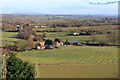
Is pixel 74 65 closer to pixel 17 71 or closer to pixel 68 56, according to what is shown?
pixel 68 56

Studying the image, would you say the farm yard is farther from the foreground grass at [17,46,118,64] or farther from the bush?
the bush

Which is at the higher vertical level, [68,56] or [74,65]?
[68,56]

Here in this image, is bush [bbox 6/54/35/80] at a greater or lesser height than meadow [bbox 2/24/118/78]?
greater

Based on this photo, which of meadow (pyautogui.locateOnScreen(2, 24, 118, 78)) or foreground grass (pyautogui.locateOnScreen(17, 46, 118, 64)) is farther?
foreground grass (pyautogui.locateOnScreen(17, 46, 118, 64))

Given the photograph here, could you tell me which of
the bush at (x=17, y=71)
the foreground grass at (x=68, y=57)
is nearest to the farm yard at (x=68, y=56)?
the foreground grass at (x=68, y=57)

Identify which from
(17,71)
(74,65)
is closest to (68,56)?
(74,65)

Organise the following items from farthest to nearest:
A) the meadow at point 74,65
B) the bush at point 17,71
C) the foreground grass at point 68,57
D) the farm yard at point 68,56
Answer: the foreground grass at point 68,57 → the farm yard at point 68,56 → the meadow at point 74,65 → the bush at point 17,71

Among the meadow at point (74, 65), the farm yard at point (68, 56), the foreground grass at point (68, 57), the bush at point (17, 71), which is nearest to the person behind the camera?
the bush at point (17, 71)

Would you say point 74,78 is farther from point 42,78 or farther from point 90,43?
point 90,43

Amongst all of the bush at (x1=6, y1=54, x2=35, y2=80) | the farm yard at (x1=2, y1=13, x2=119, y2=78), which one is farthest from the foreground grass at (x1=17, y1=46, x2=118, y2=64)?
the bush at (x1=6, y1=54, x2=35, y2=80)

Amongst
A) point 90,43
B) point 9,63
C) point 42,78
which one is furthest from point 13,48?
point 9,63

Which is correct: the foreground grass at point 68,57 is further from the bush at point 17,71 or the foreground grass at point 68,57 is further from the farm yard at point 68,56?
the bush at point 17,71
